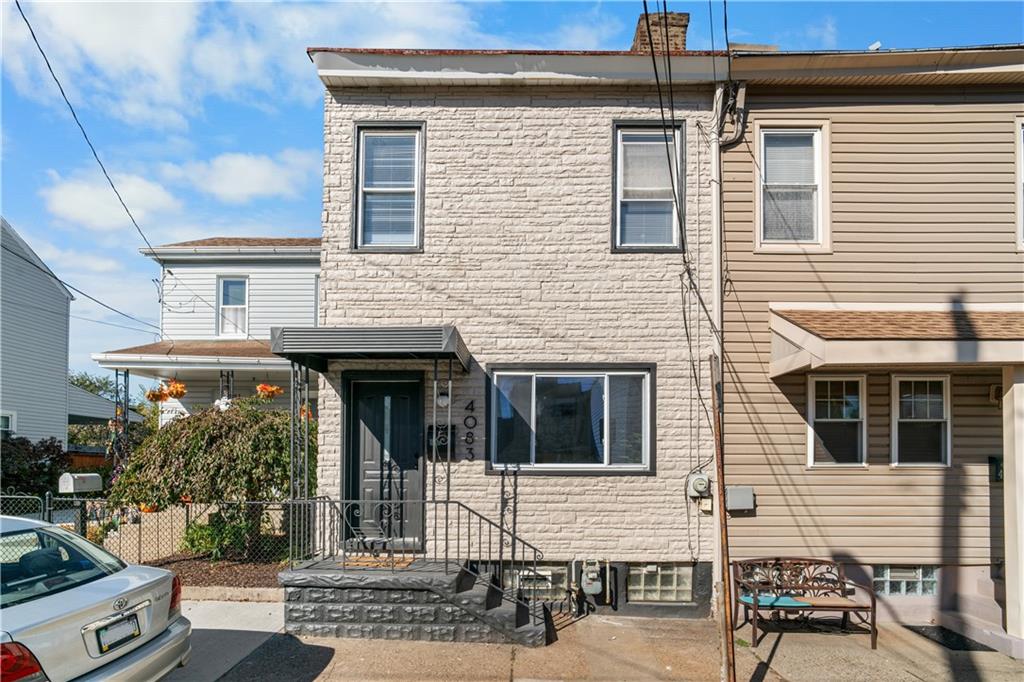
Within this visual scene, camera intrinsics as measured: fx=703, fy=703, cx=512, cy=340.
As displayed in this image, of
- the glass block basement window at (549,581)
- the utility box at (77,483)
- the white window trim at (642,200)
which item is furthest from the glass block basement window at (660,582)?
the utility box at (77,483)

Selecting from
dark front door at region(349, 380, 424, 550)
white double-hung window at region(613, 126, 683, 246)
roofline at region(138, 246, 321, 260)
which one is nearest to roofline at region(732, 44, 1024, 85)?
white double-hung window at region(613, 126, 683, 246)

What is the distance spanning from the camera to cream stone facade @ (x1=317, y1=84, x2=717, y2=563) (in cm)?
830

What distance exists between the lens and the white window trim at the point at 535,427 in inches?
329

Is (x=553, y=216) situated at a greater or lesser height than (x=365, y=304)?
greater

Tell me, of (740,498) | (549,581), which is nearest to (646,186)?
(740,498)

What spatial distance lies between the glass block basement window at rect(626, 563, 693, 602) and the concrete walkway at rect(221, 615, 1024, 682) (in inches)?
27.8

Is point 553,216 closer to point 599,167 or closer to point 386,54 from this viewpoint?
point 599,167

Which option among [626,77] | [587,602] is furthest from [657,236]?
[587,602]

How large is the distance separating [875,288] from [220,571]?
346 inches

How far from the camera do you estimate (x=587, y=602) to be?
26.9 ft

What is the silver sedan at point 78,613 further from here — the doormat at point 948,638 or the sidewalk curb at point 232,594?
the doormat at point 948,638

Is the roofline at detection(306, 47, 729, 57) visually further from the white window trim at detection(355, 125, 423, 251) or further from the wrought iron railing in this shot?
the wrought iron railing

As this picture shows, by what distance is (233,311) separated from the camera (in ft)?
56.2

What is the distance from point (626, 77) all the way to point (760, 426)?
Result: 14.6 feet
